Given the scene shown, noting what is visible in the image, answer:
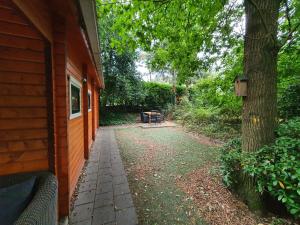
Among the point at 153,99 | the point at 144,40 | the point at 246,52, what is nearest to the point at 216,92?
the point at 246,52

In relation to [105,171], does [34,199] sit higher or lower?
higher

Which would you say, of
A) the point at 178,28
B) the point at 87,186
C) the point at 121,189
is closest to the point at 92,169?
the point at 87,186

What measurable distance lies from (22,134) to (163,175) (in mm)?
2610

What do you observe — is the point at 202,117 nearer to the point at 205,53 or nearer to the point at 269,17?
the point at 205,53

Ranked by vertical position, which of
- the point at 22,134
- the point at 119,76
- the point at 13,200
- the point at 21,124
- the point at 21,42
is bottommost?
the point at 13,200

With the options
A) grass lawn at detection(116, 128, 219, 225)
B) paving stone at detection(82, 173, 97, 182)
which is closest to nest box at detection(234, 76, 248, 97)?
grass lawn at detection(116, 128, 219, 225)

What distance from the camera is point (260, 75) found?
227cm

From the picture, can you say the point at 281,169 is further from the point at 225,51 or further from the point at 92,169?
the point at 92,169

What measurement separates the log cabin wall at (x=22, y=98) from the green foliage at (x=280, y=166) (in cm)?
255

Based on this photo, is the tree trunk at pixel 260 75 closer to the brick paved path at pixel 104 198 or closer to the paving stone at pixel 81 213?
the brick paved path at pixel 104 198

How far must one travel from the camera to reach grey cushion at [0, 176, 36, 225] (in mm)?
1375

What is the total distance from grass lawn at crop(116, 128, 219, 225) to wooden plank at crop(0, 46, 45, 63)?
2.31m

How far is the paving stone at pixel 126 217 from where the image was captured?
6.49ft

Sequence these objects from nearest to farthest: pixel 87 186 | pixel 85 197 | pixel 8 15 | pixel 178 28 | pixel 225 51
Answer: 1. pixel 8 15
2. pixel 85 197
3. pixel 87 186
4. pixel 178 28
5. pixel 225 51
